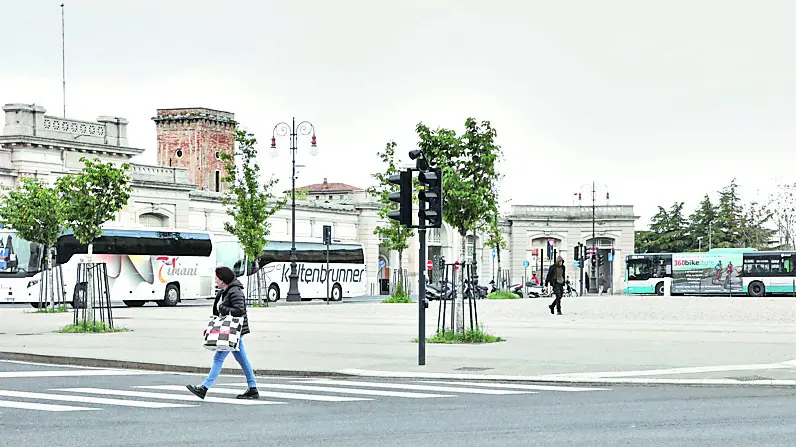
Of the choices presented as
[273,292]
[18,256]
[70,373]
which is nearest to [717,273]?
[273,292]

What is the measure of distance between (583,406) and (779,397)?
2.92m

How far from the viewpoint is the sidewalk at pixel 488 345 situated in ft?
63.0

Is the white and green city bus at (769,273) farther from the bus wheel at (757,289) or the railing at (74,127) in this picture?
the railing at (74,127)

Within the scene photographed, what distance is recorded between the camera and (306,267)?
213 ft

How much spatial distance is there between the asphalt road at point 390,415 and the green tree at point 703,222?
128 m

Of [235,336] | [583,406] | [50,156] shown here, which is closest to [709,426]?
[583,406]

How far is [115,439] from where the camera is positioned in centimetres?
1146

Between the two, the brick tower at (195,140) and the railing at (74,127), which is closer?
the railing at (74,127)

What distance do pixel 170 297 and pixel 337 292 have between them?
566 inches

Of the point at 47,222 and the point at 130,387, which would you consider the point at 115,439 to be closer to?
the point at 130,387

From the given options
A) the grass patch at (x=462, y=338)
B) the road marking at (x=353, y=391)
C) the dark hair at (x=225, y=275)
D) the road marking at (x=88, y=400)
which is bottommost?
the road marking at (x=353, y=391)

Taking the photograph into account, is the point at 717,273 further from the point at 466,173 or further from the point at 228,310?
the point at 228,310

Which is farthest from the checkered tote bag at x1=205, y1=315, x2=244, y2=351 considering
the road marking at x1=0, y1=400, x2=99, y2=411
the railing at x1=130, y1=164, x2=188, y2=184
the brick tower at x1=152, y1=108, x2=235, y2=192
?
the brick tower at x1=152, y1=108, x2=235, y2=192

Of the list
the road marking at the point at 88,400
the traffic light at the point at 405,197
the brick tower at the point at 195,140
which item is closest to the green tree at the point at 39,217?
the traffic light at the point at 405,197
